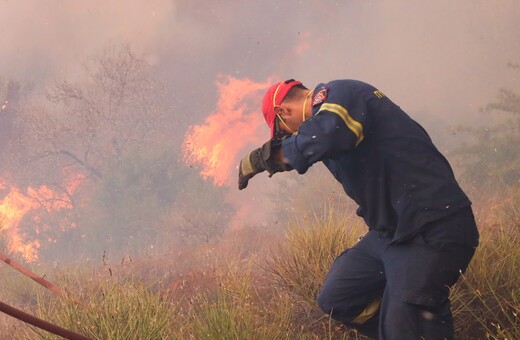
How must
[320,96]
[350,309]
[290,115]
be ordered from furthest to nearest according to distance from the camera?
[350,309] < [290,115] < [320,96]

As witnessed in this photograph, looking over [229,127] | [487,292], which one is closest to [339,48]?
[229,127]

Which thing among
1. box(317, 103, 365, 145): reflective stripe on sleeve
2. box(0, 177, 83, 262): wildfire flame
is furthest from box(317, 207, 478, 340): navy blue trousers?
box(0, 177, 83, 262): wildfire flame

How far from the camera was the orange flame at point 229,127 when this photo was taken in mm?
28734

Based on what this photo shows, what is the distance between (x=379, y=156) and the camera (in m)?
2.07

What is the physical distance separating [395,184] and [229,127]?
3039 cm

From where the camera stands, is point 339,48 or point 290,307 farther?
point 339,48

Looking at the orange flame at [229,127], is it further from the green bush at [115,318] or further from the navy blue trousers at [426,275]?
the navy blue trousers at [426,275]

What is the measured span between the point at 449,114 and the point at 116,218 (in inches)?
832

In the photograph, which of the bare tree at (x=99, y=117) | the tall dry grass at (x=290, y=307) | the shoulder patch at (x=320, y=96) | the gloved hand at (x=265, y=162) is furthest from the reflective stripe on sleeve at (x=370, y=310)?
the bare tree at (x=99, y=117)

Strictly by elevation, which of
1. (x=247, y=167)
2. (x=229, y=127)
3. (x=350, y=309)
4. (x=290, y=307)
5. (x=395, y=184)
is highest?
(x=229, y=127)

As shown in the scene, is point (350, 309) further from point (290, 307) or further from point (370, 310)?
point (290, 307)

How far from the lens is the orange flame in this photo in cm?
2873

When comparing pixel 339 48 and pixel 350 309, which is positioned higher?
pixel 339 48

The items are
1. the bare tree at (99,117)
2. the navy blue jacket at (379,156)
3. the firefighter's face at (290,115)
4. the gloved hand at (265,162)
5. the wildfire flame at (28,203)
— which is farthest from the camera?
the wildfire flame at (28,203)
